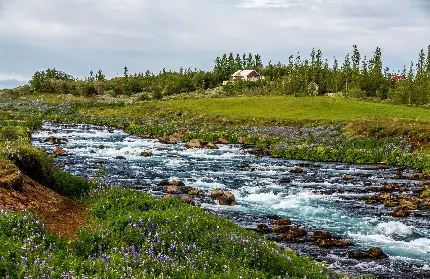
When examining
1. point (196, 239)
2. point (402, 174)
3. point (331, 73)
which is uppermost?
point (331, 73)

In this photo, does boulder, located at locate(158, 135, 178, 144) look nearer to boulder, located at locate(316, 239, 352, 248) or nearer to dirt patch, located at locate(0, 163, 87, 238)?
boulder, located at locate(316, 239, 352, 248)

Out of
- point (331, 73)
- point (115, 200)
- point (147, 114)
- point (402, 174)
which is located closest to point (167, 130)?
point (147, 114)

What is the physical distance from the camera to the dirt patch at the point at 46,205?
12.8m

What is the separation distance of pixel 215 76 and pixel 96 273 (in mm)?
146364

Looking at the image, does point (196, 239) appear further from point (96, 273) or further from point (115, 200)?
point (115, 200)

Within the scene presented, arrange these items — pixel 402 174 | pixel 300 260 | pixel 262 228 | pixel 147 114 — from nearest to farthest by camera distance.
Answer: pixel 300 260
pixel 262 228
pixel 402 174
pixel 147 114

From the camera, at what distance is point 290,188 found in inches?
1085

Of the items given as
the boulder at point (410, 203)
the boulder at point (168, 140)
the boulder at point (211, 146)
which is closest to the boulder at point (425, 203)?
the boulder at point (410, 203)

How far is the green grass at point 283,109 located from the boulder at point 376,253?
41.8m

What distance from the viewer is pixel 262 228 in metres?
18.9

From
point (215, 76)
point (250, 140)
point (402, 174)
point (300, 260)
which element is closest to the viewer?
point (300, 260)

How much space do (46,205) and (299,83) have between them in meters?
95.8

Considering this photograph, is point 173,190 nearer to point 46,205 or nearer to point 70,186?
point 70,186

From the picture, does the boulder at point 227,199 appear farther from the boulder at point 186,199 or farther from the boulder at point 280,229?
the boulder at point 280,229
